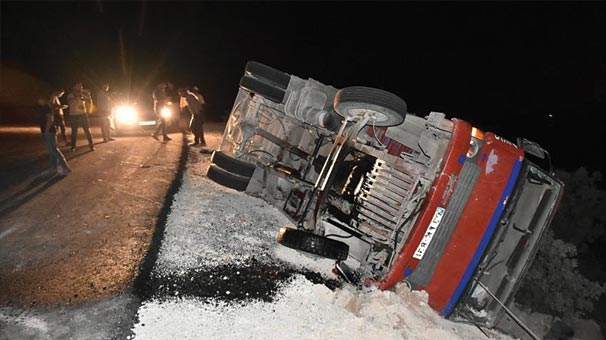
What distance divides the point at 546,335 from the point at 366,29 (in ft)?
103

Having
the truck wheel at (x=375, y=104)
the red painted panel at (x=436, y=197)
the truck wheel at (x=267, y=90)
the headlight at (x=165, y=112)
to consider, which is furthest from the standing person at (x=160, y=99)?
the red painted panel at (x=436, y=197)

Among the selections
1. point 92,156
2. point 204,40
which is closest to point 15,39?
point 204,40

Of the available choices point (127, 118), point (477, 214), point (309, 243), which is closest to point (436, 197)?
point (477, 214)

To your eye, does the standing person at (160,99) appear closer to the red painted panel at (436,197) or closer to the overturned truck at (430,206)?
the overturned truck at (430,206)

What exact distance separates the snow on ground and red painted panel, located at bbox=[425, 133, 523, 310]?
0.92 ft

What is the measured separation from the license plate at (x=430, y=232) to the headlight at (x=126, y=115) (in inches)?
397

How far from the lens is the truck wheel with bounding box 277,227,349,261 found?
3.50 meters

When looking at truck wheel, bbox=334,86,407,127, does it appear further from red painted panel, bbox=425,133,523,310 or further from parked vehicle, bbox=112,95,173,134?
parked vehicle, bbox=112,95,173,134

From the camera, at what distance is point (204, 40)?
116ft

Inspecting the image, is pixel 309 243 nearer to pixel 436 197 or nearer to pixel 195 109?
pixel 436 197

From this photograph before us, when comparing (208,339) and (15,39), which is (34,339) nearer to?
(208,339)

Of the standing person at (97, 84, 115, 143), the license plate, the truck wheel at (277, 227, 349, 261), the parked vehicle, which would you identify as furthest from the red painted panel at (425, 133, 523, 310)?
the parked vehicle

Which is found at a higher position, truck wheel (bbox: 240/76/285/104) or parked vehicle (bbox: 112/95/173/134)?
truck wheel (bbox: 240/76/285/104)

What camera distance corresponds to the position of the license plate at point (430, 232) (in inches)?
134
